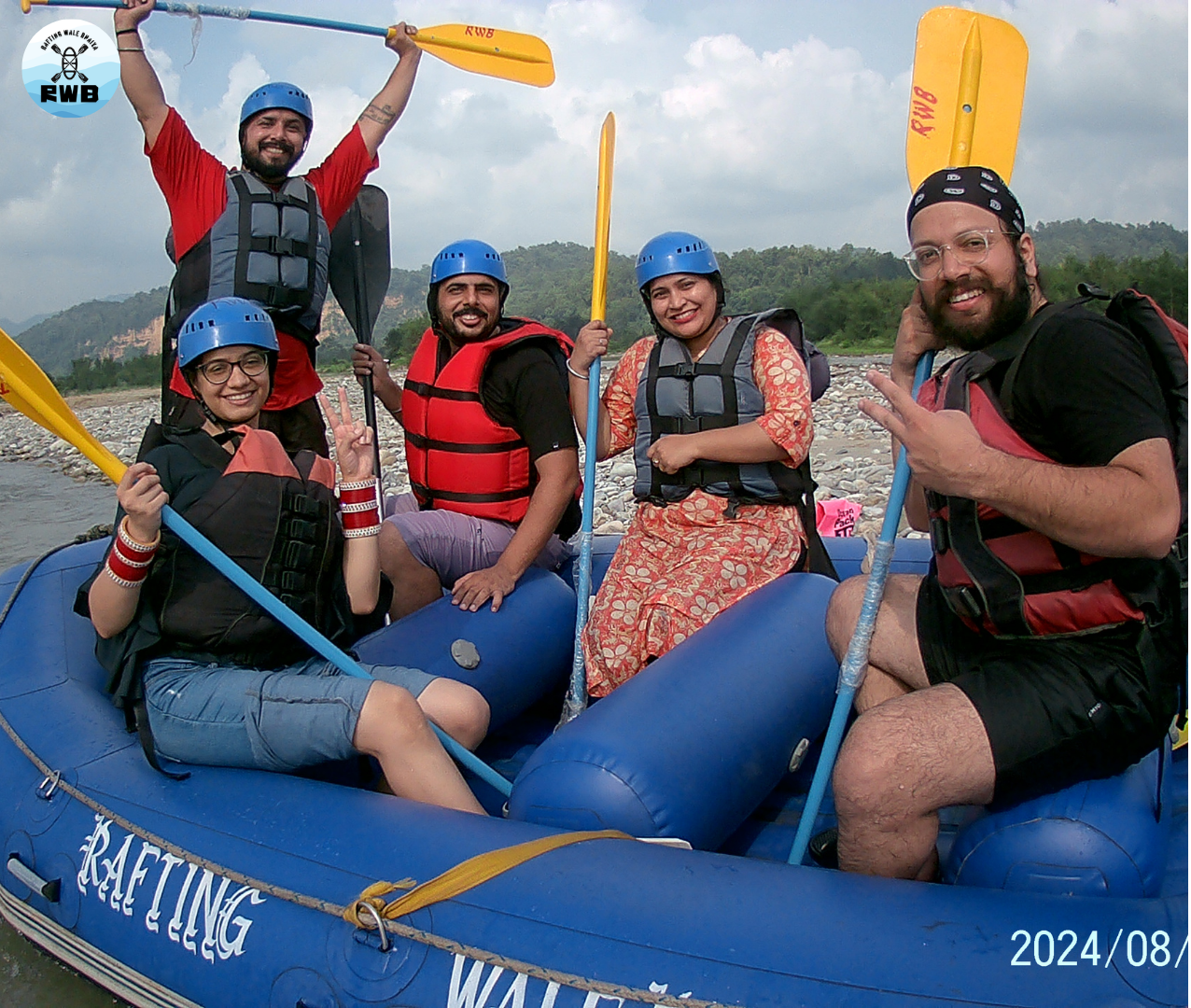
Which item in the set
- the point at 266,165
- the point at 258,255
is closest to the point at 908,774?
the point at 258,255

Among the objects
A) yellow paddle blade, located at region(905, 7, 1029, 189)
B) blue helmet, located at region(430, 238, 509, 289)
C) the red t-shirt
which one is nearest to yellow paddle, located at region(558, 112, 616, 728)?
blue helmet, located at region(430, 238, 509, 289)

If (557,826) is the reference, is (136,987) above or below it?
below

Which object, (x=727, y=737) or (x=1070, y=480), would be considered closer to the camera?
(x=1070, y=480)

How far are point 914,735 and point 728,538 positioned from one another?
122cm

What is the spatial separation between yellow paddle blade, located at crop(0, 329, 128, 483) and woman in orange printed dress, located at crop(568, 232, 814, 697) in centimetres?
134

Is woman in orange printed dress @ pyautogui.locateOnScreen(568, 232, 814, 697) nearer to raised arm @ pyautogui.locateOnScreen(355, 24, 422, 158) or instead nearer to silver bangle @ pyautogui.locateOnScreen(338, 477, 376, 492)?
silver bangle @ pyautogui.locateOnScreen(338, 477, 376, 492)

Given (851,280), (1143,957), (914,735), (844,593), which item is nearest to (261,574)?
(844,593)

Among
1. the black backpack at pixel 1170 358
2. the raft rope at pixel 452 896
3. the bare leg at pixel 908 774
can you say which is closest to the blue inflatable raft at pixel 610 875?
the raft rope at pixel 452 896

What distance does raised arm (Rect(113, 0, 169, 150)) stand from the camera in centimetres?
319

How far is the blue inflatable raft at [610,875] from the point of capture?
148 centimetres

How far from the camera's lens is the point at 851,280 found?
2275cm

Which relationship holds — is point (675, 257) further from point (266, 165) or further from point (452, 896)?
point (452, 896)

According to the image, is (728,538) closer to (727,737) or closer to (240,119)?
(727,737)

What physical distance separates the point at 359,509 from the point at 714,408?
3.65 ft
